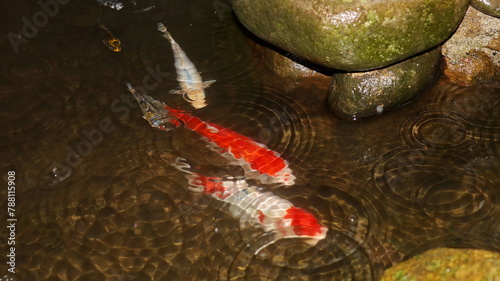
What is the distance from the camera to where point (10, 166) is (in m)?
5.19

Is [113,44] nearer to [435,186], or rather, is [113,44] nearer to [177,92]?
[177,92]

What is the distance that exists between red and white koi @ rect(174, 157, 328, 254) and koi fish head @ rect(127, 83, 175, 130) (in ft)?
2.31

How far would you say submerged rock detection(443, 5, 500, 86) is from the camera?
5398mm

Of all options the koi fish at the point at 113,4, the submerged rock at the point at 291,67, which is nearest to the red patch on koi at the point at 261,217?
the submerged rock at the point at 291,67

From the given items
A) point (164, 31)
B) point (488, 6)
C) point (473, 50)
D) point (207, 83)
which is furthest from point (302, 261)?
point (164, 31)

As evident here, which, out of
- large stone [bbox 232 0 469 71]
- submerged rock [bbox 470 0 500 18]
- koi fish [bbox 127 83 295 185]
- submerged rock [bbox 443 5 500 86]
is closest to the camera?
large stone [bbox 232 0 469 71]

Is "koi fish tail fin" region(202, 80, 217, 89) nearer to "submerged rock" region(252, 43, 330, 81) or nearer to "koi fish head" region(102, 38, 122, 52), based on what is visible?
"submerged rock" region(252, 43, 330, 81)

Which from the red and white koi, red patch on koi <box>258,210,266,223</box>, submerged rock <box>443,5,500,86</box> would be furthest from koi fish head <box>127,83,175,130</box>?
submerged rock <box>443,5,500,86</box>

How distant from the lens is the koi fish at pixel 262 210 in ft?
14.5

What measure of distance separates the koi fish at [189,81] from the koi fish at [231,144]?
0.78 ft

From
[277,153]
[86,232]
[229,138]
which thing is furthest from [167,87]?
[86,232]

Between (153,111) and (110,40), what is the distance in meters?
1.50

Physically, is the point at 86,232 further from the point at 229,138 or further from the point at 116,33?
the point at 116,33

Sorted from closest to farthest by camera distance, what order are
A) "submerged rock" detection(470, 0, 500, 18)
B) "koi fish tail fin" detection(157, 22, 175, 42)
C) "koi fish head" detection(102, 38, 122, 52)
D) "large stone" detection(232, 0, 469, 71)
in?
"large stone" detection(232, 0, 469, 71), "submerged rock" detection(470, 0, 500, 18), "koi fish head" detection(102, 38, 122, 52), "koi fish tail fin" detection(157, 22, 175, 42)
